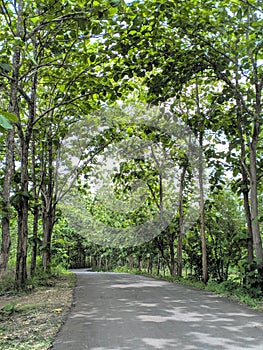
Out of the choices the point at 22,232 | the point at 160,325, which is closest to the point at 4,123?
the point at 160,325

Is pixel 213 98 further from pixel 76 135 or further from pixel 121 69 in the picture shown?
pixel 76 135

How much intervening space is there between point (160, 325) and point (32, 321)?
5.86 feet

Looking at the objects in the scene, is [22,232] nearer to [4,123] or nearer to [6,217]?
[6,217]

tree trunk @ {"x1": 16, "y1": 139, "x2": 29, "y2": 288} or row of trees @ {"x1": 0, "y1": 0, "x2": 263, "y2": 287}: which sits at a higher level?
row of trees @ {"x1": 0, "y1": 0, "x2": 263, "y2": 287}

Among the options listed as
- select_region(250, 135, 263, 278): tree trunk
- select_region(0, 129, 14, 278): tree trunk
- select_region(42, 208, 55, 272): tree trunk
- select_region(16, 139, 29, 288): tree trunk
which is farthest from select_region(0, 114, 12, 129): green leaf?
select_region(42, 208, 55, 272): tree trunk

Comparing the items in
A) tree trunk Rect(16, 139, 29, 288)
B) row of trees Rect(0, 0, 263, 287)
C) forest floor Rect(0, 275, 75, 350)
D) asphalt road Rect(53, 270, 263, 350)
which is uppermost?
row of trees Rect(0, 0, 263, 287)

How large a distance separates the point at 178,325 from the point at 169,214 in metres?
11.4

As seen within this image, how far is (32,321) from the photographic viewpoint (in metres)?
5.09

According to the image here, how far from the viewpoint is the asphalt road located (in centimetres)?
397

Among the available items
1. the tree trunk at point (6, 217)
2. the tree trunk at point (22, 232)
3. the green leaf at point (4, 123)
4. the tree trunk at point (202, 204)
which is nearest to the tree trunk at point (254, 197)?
the tree trunk at point (202, 204)

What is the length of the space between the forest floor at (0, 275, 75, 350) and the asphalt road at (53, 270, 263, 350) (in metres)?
0.16

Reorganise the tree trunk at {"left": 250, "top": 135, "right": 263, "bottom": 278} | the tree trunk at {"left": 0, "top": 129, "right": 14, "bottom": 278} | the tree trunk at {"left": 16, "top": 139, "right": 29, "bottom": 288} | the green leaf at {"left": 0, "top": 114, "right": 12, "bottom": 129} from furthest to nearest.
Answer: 1. the tree trunk at {"left": 16, "top": 139, "right": 29, "bottom": 288}
2. the tree trunk at {"left": 250, "top": 135, "right": 263, "bottom": 278}
3. the tree trunk at {"left": 0, "top": 129, "right": 14, "bottom": 278}
4. the green leaf at {"left": 0, "top": 114, "right": 12, "bottom": 129}

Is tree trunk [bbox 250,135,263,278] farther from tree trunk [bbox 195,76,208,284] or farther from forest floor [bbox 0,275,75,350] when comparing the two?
forest floor [bbox 0,275,75,350]

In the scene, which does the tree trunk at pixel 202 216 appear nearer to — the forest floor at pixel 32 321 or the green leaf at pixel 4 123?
the forest floor at pixel 32 321
